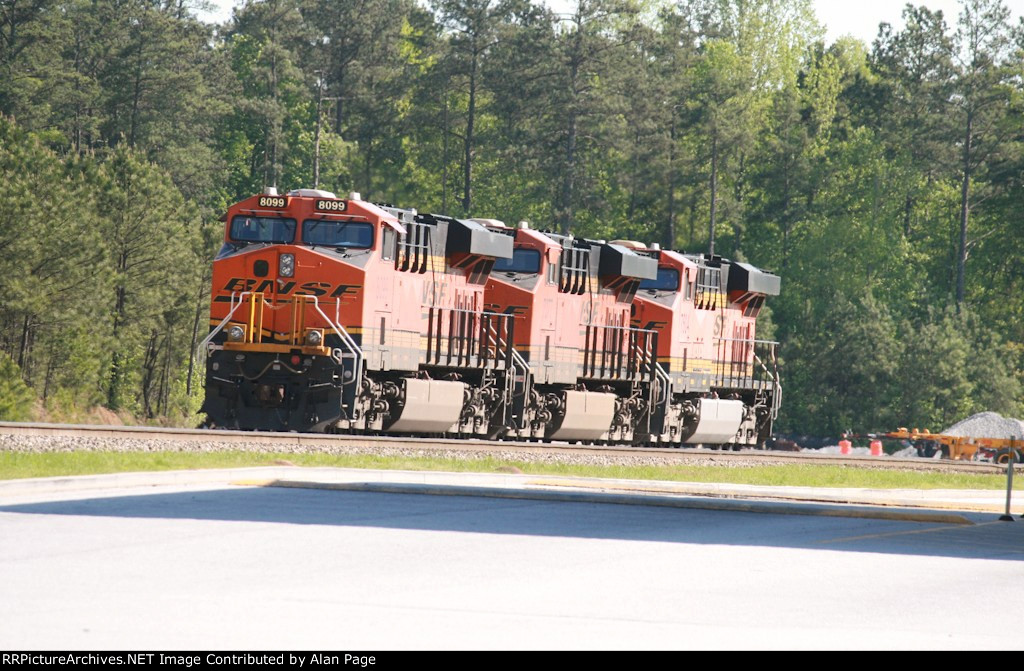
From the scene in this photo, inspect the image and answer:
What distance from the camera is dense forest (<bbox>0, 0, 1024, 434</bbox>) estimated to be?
6334 centimetres

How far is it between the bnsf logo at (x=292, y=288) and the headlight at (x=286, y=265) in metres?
0.16

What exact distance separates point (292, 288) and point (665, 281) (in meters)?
11.8

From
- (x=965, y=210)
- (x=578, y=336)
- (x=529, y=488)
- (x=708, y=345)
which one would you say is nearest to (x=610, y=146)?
(x=965, y=210)

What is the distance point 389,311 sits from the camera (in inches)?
1059

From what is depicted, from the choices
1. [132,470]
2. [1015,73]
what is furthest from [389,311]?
[1015,73]

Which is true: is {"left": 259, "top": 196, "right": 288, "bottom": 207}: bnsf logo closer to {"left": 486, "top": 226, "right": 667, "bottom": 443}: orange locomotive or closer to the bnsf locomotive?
the bnsf locomotive

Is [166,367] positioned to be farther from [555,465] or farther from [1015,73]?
[1015,73]

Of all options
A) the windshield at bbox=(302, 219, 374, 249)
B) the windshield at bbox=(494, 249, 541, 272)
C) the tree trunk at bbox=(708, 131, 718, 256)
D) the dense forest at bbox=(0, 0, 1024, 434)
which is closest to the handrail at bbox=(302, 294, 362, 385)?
the windshield at bbox=(302, 219, 374, 249)

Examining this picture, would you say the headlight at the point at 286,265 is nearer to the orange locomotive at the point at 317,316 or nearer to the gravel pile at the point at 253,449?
the orange locomotive at the point at 317,316

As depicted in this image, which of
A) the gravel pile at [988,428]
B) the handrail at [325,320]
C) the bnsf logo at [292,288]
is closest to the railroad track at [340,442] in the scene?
the handrail at [325,320]

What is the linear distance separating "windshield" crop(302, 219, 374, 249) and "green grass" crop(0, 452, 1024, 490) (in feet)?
14.1

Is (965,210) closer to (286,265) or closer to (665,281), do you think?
(665,281)

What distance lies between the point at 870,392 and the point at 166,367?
2995 cm

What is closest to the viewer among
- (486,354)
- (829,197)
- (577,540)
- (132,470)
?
(577,540)
